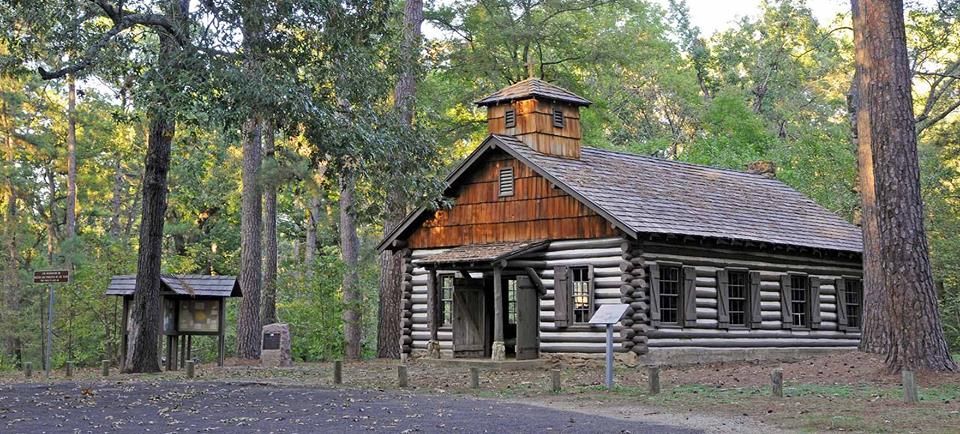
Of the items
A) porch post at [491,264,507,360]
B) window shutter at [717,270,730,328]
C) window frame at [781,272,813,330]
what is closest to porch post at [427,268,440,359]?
porch post at [491,264,507,360]

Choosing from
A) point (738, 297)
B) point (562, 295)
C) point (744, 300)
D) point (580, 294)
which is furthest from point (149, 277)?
point (744, 300)

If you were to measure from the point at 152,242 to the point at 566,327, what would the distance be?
9392 millimetres

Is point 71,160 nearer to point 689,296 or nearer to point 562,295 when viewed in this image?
point 562,295

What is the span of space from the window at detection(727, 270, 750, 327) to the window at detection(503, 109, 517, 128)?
6617mm

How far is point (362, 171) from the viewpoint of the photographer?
19.7 metres

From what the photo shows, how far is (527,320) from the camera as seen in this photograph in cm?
Answer: 2538

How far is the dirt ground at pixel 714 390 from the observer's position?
12.9 m

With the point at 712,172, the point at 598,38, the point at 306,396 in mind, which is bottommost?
the point at 306,396

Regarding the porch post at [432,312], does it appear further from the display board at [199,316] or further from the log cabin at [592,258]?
the display board at [199,316]

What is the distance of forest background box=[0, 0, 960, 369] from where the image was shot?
1919cm

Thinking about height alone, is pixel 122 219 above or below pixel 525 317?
above

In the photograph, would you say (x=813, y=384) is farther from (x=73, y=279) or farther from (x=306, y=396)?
(x=73, y=279)

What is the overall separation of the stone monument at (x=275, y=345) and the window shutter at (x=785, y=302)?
41.8ft

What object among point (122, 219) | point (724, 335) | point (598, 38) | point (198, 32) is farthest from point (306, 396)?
point (122, 219)
